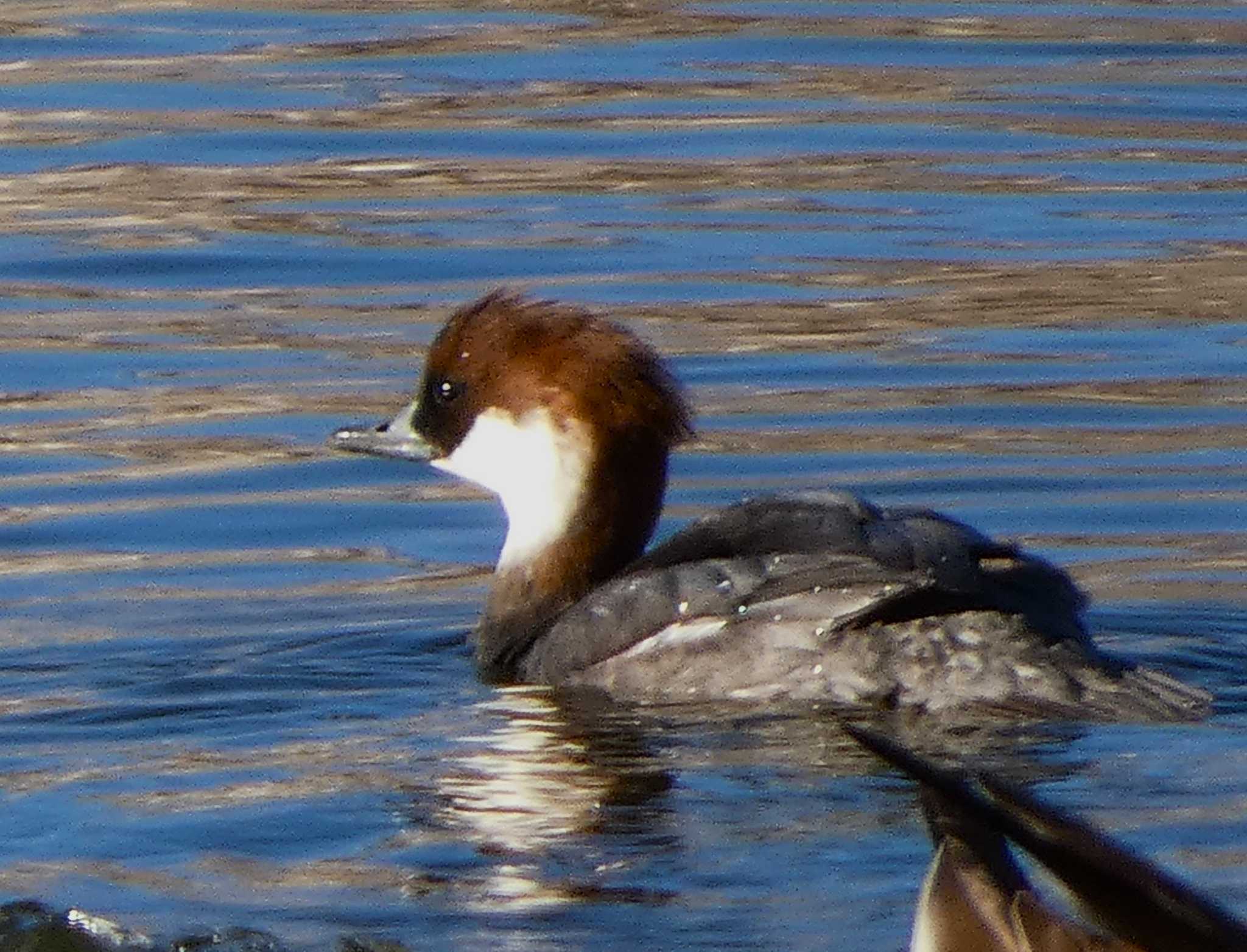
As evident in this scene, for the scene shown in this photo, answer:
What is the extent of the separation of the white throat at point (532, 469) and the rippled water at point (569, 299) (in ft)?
0.98

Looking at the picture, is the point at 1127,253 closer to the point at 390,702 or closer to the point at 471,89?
the point at 471,89

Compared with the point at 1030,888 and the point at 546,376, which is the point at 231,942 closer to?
the point at 1030,888

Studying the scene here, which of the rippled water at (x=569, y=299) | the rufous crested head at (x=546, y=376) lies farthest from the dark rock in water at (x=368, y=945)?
the rufous crested head at (x=546, y=376)

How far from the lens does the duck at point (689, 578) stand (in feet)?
23.9

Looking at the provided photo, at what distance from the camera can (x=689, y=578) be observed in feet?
24.7

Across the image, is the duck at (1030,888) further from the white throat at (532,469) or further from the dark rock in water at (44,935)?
the white throat at (532,469)

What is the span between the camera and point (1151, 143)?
13.6 meters

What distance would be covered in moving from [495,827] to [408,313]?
16.6 feet

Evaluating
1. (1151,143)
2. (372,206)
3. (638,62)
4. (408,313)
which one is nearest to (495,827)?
(408,313)

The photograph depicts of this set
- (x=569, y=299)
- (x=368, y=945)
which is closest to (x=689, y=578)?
(x=368, y=945)

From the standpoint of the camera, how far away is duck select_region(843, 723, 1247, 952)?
12.7 ft

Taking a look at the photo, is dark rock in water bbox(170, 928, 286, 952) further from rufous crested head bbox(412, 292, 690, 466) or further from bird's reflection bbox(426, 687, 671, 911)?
rufous crested head bbox(412, 292, 690, 466)

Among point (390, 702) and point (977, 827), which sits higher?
point (977, 827)

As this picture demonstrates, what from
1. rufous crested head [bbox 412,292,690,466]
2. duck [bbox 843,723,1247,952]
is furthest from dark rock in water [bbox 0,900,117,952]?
rufous crested head [bbox 412,292,690,466]
